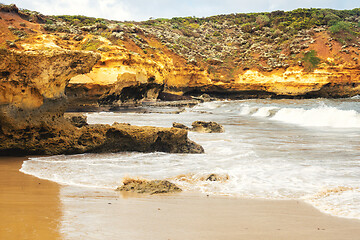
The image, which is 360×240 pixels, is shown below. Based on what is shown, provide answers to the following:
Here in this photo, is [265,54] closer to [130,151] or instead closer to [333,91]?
[333,91]

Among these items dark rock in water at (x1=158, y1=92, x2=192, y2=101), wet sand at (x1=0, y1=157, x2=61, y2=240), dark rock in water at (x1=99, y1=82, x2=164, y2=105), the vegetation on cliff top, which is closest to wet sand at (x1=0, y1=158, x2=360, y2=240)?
wet sand at (x1=0, y1=157, x2=61, y2=240)

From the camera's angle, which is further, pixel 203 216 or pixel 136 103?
pixel 136 103

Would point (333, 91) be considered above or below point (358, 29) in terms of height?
below

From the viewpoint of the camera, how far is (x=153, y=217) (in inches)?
145

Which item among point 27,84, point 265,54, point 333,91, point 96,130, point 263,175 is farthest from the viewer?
point 265,54

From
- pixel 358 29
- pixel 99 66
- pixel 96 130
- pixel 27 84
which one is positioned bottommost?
pixel 96 130

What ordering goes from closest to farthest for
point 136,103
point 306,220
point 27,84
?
point 306,220 < point 27,84 < point 136,103

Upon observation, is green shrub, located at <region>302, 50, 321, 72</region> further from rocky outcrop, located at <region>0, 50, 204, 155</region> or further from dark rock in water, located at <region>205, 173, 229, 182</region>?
dark rock in water, located at <region>205, 173, 229, 182</region>

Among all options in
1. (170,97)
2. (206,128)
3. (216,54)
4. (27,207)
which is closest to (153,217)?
(27,207)

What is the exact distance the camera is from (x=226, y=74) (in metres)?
43.6

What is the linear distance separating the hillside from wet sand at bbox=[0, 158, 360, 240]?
63.8ft

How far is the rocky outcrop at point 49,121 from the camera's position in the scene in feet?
23.4

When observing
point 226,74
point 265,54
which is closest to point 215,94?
point 226,74

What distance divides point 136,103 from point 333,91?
25.4m
